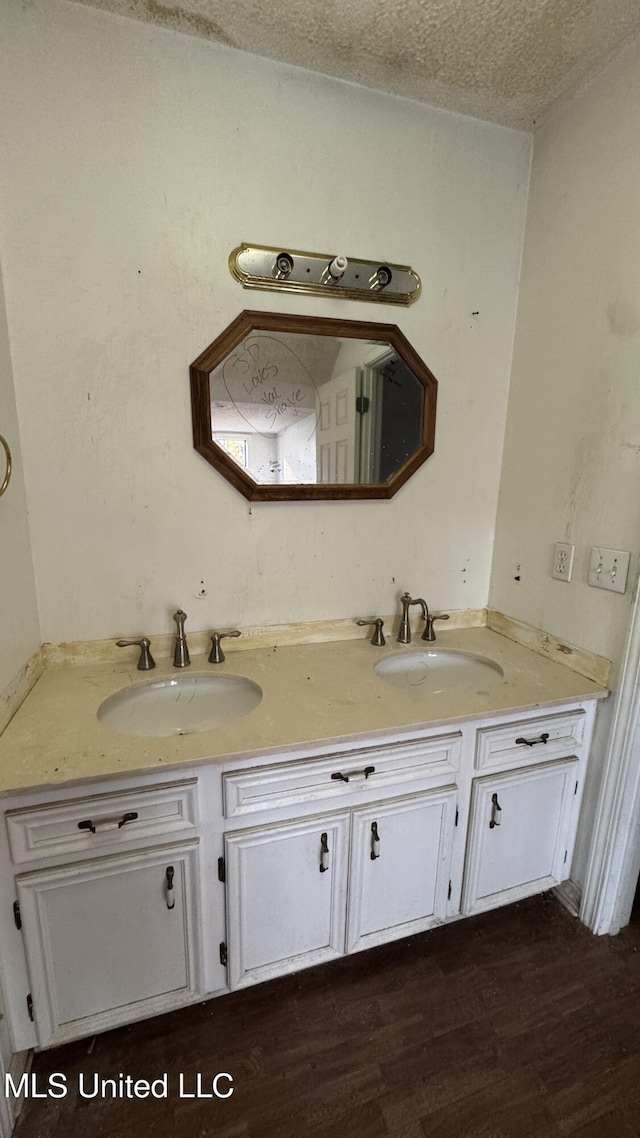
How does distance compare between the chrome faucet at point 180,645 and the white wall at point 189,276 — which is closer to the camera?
the white wall at point 189,276

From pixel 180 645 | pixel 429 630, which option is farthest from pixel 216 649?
pixel 429 630

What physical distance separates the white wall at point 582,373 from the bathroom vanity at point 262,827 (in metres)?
0.26

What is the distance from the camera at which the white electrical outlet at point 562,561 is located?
150 centimetres

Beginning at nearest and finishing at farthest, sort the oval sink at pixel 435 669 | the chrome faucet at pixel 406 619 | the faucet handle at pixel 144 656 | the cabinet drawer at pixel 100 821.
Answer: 1. the cabinet drawer at pixel 100 821
2. the faucet handle at pixel 144 656
3. the oval sink at pixel 435 669
4. the chrome faucet at pixel 406 619

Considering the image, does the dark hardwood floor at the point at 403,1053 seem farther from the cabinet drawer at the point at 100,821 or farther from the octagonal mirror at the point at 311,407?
the octagonal mirror at the point at 311,407

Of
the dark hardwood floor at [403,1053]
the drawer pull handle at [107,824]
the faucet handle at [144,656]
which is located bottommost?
the dark hardwood floor at [403,1053]

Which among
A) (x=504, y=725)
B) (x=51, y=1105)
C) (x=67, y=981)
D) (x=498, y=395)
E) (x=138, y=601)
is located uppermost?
(x=498, y=395)

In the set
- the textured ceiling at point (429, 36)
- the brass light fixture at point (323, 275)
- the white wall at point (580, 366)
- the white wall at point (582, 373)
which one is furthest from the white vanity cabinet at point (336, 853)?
the textured ceiling at point (429, 36)

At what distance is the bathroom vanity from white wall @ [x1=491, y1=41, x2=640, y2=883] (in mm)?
264

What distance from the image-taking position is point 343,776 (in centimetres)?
118

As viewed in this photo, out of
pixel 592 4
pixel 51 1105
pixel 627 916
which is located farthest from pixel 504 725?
→ pixel 592 4

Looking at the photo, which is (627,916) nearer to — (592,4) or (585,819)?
(585,819)

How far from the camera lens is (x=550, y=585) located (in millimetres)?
1585

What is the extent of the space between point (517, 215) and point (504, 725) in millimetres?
1641
